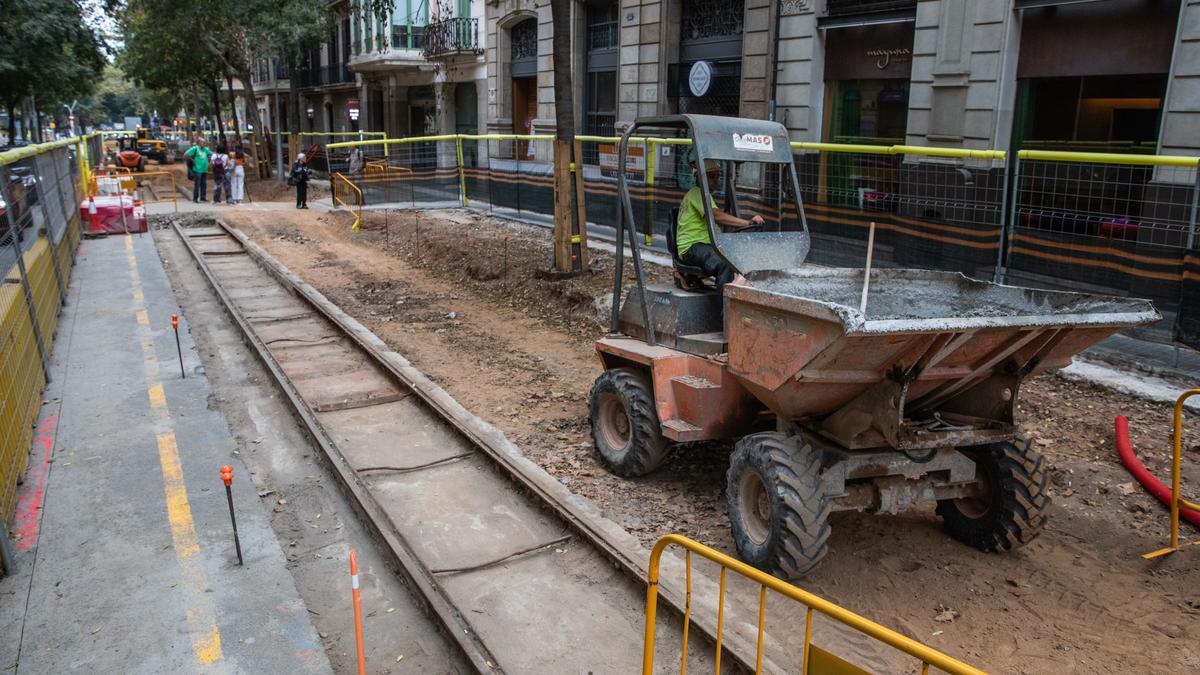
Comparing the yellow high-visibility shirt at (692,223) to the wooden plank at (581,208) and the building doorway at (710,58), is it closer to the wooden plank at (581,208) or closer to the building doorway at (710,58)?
the wooden plank at (581,208)

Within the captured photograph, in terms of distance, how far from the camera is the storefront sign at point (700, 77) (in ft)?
66.9

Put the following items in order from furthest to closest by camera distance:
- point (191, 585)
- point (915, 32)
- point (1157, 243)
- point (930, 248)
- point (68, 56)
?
point (68, 56), point (915, 32), point (930, 248), point (1157, 243), point (191, 585)

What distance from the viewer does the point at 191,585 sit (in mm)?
5207

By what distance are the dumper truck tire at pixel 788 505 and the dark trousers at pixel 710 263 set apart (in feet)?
4.56

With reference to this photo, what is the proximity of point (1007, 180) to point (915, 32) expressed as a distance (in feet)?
23.3

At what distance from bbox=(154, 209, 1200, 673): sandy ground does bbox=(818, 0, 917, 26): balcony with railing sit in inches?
338

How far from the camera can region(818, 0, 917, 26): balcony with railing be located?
52.1ft

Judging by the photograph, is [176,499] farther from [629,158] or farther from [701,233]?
[629,158]

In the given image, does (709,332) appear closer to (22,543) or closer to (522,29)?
(22,543)

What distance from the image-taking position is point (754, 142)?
6.23 metres

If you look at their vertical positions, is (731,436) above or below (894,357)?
below

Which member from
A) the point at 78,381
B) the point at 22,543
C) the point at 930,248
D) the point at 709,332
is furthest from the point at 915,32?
the point at 22,543

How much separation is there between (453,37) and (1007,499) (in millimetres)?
30994

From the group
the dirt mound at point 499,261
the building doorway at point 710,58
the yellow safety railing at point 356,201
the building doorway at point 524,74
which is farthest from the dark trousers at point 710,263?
the building doorway at point 524,74
